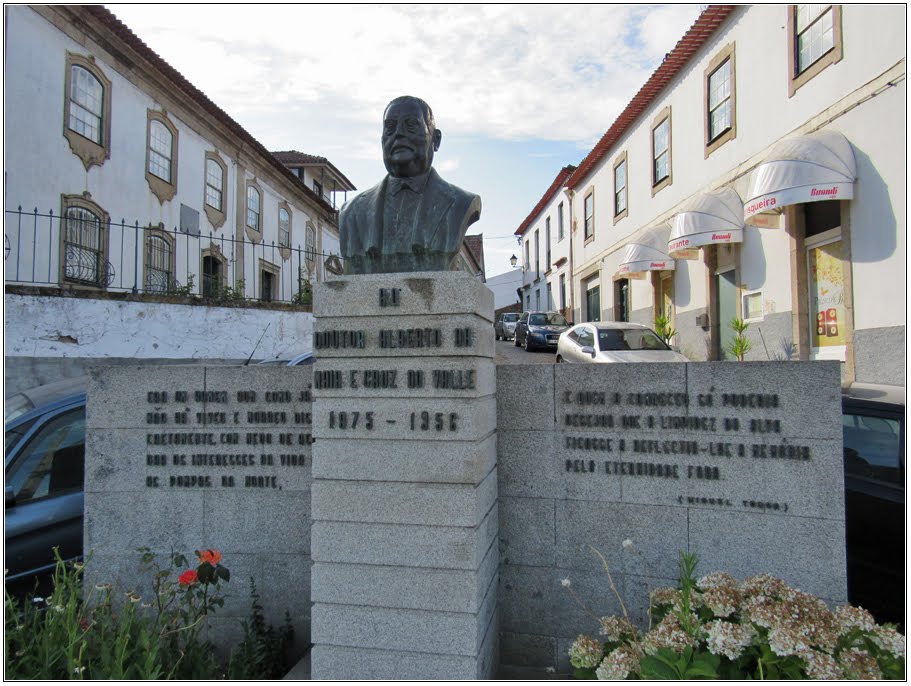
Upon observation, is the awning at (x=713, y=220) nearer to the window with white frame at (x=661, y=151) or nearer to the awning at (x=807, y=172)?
the awning at (x=807, y=172)

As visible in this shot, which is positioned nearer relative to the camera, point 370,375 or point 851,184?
point 370,375

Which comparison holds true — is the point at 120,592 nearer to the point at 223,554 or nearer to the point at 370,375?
the point at 223,554

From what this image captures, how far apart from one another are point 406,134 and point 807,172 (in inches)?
310

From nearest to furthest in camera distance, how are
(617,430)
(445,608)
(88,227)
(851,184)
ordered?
1. (445,608)
2. (617,430)
3. (851,184)
4. (88,227)

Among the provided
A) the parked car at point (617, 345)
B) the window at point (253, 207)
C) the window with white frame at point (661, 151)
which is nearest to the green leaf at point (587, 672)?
the parked car at point (617, 345)

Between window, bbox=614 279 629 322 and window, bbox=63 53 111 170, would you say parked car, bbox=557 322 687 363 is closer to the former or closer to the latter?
window, bbox=614 279 629 322

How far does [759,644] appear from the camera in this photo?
2502 mm

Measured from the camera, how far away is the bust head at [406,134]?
3488 mm

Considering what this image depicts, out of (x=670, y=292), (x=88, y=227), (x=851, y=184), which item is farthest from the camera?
(x=670, y=292)

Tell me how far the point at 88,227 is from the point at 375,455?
1246 cm

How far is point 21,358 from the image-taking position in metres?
8.70

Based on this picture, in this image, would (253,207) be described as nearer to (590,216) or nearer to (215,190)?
(215,190)

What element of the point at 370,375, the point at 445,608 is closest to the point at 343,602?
the point at 445,608

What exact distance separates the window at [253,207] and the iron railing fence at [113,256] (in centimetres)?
172
